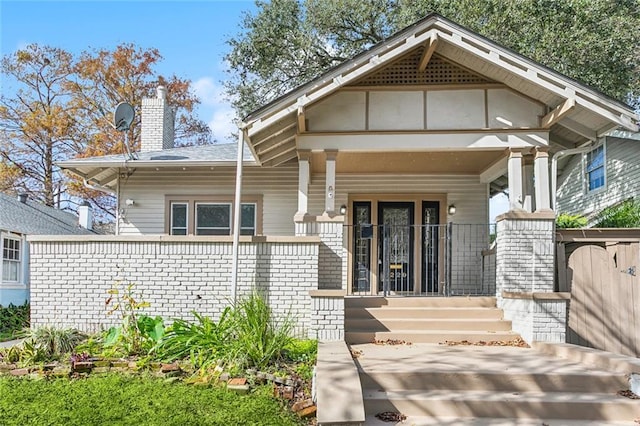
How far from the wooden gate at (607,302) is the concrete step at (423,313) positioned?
3.72ft

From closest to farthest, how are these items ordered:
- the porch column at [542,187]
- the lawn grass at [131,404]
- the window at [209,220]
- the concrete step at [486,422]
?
the lawn grass at [131,404]
the concrete step at [486,422]
the porch column at [542,187]
the window at [209,220]

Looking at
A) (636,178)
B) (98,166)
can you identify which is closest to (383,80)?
(98,166)

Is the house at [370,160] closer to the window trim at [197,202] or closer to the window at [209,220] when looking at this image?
the window trim at [197,202]

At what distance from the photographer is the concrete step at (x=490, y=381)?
16.7ft

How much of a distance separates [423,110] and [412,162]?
174 centimetres

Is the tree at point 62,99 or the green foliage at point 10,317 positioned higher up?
the tree at point 62,99

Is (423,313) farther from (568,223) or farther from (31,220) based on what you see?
(31,220)

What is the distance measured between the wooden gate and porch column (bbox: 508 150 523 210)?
117 centimetres

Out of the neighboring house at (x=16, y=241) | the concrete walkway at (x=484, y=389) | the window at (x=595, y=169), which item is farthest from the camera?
the window at (x=595, y=169)

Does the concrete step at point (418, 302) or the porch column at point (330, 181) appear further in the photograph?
the porch column at point (330, 181)

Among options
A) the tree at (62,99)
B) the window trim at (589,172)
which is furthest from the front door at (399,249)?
the tree at (62,99)

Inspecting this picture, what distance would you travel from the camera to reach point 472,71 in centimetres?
780

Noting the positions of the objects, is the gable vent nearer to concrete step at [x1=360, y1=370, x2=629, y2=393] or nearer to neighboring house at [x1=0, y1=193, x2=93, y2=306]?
concrete step at [x1=360, y1=370, x2=629, y2=393]

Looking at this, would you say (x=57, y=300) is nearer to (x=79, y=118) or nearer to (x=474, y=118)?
(x=474, y=118)
